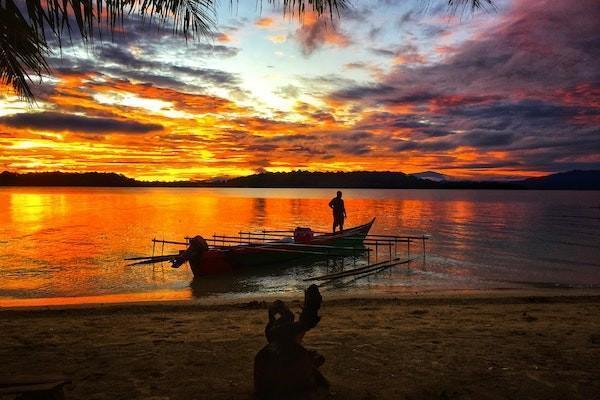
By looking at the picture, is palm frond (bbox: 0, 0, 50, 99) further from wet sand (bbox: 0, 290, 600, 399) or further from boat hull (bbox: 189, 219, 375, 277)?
boat hull (bbox: 189, 219, 375, 277)

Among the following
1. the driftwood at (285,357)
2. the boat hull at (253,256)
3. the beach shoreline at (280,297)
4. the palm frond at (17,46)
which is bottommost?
the beach shoreline at (280,297)

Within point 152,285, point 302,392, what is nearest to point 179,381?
point 302,392

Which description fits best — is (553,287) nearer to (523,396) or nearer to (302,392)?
(523,396)

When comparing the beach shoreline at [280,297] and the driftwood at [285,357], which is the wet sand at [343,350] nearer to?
the driftwood at [285,357]

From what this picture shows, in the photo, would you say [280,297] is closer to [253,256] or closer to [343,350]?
[253,256]

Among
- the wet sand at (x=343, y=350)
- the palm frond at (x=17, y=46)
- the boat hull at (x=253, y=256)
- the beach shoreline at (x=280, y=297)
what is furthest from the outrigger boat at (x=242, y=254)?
the palm frond at (x=17, y=46)

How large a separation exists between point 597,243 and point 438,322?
24064 millimetres

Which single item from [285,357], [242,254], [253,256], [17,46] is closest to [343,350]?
[285,357]

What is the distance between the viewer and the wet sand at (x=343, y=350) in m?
4.58

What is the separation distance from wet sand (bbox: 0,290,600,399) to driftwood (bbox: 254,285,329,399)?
467mm

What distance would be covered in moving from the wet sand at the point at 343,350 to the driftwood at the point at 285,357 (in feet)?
1.53

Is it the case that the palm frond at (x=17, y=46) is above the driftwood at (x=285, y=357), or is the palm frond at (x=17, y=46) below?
above

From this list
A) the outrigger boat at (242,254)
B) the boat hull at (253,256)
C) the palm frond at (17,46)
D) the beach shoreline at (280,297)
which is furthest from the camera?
the boat hull at (253,256)

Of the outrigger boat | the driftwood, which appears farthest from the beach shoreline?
the driftwood
